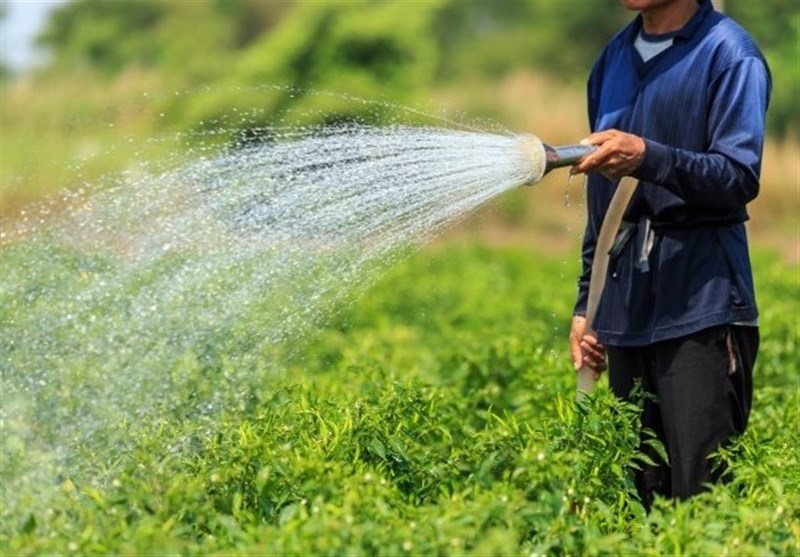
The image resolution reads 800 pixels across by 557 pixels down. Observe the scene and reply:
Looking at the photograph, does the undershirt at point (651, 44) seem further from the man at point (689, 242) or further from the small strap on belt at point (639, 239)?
the small strap on belt at point (639, 239)

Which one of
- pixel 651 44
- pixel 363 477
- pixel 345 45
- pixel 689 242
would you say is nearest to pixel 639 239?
pixel 689 242

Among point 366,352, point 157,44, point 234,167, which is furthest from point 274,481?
point 157,44

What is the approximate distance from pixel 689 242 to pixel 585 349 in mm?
617

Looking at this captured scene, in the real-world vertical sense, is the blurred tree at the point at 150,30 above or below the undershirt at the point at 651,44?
below

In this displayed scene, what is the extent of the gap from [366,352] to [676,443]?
122 inches

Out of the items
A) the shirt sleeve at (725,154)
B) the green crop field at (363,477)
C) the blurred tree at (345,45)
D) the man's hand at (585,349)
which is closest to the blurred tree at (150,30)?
the blurred tree at (345,45)

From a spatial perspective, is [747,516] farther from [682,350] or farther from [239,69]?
[239,69]

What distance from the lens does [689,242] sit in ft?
18.3

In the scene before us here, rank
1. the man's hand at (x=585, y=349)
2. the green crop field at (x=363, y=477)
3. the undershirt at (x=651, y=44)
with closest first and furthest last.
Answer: the green crop field at (x=363, y=477) < the undershirt at (x=651, y=44) < the man's hand at (x=585, y=349)

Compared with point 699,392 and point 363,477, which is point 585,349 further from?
point 363,477

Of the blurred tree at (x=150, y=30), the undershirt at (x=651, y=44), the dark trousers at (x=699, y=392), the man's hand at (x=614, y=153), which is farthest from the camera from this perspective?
the blurred tree at (x=150, y=30)

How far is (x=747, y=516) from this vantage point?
4.74 meters

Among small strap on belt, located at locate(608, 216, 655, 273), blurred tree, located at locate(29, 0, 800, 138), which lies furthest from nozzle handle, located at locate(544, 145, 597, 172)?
blurred tree, located at locate(29, 0, 800, 138)

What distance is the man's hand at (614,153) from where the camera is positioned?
5262 mm
